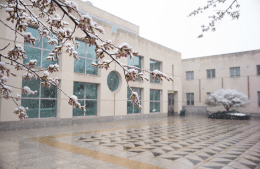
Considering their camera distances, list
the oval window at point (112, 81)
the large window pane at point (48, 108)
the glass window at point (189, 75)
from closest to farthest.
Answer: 1. the large window pane at point (48, 108)
2. the oval window at point (112, 81)
3. the glass window at point (189, 75)

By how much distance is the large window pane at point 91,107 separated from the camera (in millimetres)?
16655

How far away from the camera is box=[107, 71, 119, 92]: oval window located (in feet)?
61.3

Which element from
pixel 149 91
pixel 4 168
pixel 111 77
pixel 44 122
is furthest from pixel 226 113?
pixel 4 168

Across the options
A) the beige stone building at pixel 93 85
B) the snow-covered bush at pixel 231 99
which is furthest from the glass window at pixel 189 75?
the snow-covered bush at pixel 231 99

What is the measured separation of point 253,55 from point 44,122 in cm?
2793

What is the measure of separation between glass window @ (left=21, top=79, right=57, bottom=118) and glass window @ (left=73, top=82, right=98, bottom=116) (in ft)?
6.18

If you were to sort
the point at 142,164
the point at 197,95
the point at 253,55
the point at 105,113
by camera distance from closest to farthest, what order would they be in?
the point at 142,164, the point at 105,113, the point at 253,55, the point at 197,95

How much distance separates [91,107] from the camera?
669 inches

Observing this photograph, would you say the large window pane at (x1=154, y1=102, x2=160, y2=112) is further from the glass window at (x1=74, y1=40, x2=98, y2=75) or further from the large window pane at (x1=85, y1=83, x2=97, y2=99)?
the glass window at (x1=74, y1=40, x2=98, y2=75)

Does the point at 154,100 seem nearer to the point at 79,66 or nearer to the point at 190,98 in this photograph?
the point at 190,98

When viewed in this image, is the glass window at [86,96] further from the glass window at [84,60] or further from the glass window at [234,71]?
the glass window at [234,71]

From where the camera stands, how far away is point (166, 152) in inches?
285

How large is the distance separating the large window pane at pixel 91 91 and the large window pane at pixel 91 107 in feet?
1.45

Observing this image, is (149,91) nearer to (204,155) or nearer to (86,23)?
(204,155)
